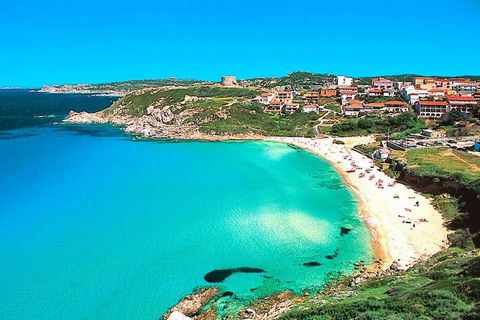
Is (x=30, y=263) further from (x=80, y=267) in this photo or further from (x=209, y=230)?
(x=209, y=230)

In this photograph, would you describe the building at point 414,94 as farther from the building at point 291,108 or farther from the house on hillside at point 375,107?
the building at point 291,108

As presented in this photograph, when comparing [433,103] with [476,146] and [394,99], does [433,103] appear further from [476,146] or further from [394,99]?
[476,146]

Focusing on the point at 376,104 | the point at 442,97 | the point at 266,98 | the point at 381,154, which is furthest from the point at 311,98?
the point at 381,154

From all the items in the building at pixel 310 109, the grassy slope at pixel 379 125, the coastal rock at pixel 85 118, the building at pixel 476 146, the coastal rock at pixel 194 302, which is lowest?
the coastal rock at pixel 194 302

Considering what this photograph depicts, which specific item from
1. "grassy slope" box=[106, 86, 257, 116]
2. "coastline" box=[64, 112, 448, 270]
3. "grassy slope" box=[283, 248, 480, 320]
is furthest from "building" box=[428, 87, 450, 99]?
"grassy slope" box=[283, 248, 480, 320]

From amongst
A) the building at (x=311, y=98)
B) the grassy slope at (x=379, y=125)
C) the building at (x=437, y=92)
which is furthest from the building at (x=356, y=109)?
the building at (x=437, y=92)

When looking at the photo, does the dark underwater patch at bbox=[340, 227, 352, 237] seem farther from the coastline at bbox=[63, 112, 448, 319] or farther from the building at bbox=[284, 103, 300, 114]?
the building at bbox=[284, 103, 300, 114]

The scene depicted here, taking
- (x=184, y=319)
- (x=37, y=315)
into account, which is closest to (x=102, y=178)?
(x=37, y=315)
